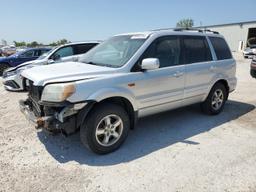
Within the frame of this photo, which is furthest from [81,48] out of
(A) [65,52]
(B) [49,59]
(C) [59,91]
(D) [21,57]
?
(C) [59,91]

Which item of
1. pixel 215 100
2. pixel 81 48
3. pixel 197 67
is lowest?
pixel 215 100

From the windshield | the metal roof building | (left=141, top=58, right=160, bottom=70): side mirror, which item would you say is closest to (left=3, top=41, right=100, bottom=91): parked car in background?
the windshield

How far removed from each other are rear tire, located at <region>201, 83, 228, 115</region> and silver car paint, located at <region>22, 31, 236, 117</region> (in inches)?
7.4

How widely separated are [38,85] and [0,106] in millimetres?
3711

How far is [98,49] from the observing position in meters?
4.72

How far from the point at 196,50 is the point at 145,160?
2627 mm

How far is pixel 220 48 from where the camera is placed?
5453 millimetres

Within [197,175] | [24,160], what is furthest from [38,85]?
[197,175]

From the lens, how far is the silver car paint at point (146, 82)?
3354 millimetres

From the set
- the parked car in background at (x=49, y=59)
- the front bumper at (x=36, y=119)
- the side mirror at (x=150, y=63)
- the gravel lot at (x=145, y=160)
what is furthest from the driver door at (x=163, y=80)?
the parked car in background at (x=49, y=59)

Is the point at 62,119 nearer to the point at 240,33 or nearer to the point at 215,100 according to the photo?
the point at 215,100

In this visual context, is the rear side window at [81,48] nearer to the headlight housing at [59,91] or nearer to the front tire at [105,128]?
the front tire at [105,128]

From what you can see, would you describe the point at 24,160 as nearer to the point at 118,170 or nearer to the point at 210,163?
the point at 118,170

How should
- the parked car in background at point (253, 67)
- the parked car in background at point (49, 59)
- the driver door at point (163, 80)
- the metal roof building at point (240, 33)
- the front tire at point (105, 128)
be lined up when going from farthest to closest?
the metal roof building at point (240, 33), the parked car in background at point (253, 67), the parked car in background at point (49, 59), the driver door at point (163, 80), the front tire at point (105, 128)
